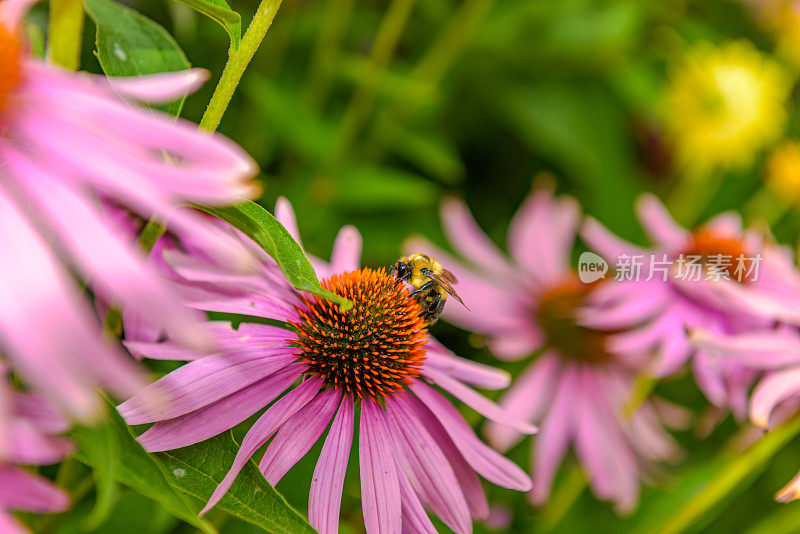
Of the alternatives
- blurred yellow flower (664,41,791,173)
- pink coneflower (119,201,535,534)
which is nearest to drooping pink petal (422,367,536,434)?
pink coneflower (119,201,535,534)

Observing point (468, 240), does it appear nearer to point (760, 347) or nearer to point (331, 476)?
point (760, 347)

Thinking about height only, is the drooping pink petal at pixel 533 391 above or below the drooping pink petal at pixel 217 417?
below

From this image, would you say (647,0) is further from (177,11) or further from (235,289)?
(235,289)

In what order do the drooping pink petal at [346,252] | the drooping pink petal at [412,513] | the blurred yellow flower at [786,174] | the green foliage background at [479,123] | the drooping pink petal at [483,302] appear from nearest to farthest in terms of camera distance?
the drooping pink petal at [412,513]
the drooping pink petal at [346,252]
the drooping pink petal at [483,302]
the green foliage background at [479,123]
the blurred yellow flower at [786,174]

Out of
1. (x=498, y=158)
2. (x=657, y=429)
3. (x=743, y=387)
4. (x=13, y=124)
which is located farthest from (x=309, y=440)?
(x=498, y=158)

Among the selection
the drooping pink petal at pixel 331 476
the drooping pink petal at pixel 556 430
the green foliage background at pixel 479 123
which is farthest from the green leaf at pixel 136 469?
the drooping pink petal at pixel 556 430

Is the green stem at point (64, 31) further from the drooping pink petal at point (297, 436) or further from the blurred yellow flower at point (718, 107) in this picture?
the blurred yellow flower at point (718, 107)

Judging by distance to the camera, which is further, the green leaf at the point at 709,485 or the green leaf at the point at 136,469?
the green leaf at the point at 709,485
